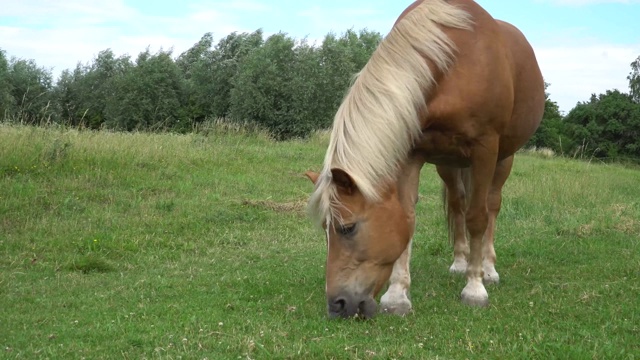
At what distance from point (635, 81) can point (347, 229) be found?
56.8 meters

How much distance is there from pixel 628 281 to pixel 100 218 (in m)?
5.97

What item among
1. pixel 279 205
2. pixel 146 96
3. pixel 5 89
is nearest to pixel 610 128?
pixel 146 96

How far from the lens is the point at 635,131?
4450cm

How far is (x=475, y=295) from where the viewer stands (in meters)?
4.70

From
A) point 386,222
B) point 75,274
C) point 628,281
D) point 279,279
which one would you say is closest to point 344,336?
point 386,222

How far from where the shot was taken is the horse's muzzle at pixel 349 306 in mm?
3953

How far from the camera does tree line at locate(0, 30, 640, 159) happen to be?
41.8 meters

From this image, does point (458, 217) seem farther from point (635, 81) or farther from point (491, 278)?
point (635, 81)

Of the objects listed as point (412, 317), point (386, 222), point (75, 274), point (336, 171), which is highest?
point (336, 171)

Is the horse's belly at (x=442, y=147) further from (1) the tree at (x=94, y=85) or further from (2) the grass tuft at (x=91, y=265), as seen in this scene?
(1) the tree at (x=94, y=85)

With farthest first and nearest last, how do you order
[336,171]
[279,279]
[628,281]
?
1. [279,279]
2. [628,281]
3. [336,171]

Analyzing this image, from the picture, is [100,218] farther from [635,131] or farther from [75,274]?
[635,131]

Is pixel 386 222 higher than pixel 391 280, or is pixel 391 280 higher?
pixel 386 222

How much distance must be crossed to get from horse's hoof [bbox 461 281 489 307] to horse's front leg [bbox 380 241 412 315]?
0.44 metres
